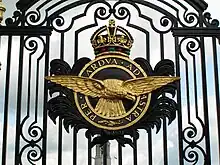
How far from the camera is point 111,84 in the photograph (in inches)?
224

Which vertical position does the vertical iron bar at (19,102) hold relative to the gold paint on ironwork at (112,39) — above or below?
below

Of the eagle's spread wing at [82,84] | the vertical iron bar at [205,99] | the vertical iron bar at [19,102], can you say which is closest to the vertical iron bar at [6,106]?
the vertical iron bar at [19,102]

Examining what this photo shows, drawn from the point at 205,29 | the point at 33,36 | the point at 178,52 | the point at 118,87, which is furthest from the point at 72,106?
the point at 205,29

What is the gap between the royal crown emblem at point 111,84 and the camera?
5.66 meters

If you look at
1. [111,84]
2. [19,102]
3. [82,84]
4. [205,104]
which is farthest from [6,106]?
[205,104]

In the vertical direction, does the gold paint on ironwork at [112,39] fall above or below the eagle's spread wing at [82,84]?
above

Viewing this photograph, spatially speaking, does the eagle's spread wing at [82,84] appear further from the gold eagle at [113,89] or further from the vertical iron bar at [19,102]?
the vertical iron bar at [19,102]

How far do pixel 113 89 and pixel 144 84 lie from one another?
1.17 ft

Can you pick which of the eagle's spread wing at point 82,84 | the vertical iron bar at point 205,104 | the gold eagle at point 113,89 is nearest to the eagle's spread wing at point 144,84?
the gold eagle at point 113,89

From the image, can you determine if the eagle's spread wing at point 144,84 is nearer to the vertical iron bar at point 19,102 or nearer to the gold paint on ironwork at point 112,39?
the gold paint on ironwork at point 112,39

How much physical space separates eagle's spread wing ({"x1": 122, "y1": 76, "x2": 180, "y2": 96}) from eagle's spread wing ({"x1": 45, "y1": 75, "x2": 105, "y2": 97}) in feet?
0.93

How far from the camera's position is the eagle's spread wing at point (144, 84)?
5699mm

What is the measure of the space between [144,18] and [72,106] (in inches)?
52.7

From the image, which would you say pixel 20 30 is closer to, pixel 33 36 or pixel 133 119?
pixel 33 36
